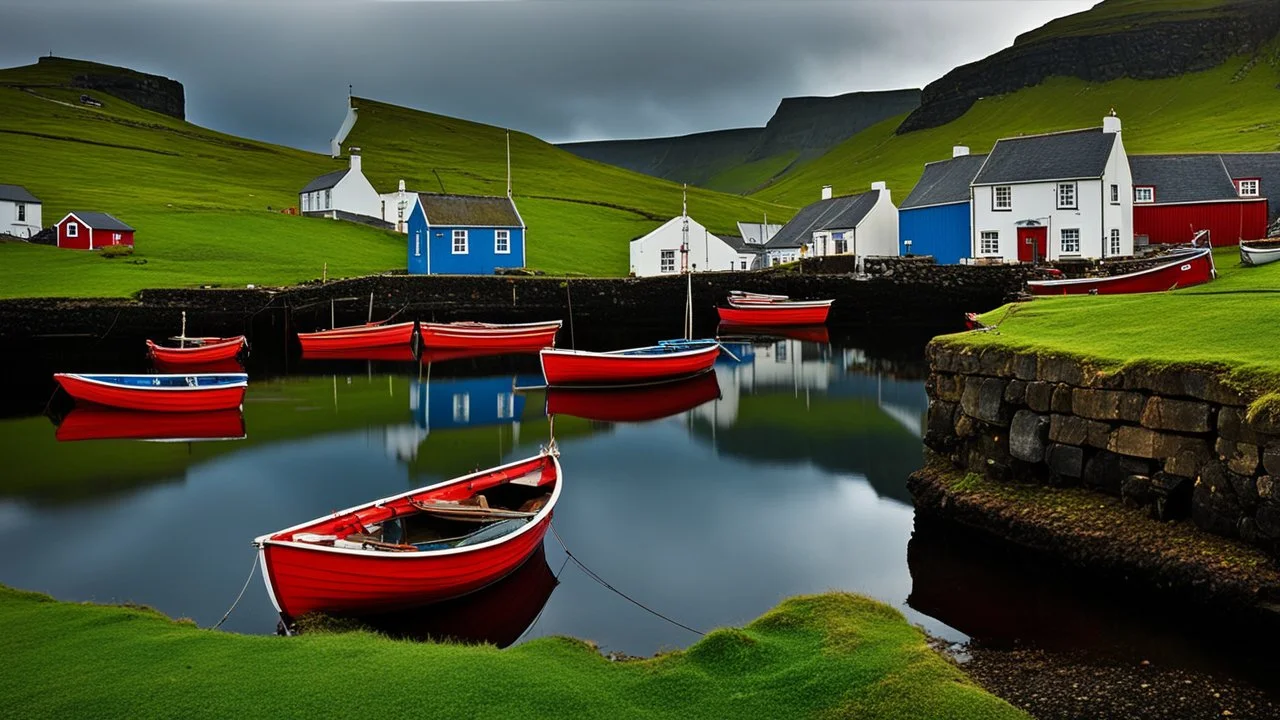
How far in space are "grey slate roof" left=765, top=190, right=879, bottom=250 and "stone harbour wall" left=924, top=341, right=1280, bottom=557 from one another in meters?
57.9

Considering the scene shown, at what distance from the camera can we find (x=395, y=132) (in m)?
160

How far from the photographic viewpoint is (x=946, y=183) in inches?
2709

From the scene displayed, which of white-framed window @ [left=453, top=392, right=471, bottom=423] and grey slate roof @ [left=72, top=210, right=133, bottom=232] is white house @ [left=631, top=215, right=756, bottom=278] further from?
white-framed window @ [left=453, top=392, right=471, bottom=423]

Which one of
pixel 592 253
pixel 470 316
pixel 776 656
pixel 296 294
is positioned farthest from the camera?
pixel 592 253

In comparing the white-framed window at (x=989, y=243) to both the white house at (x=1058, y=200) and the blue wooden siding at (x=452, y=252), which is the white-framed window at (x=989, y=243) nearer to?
the white house at (x=1058, y=200)

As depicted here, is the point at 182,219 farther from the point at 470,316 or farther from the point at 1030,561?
the point at 1030,561

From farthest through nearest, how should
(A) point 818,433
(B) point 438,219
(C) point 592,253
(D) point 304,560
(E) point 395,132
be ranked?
1. (E) point 395,132
2. (C) point 592,253
3. (B) point 438,219
4. (A) point 818,433
5. (D) point 304,560

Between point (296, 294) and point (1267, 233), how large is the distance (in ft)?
190

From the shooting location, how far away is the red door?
60719 mm

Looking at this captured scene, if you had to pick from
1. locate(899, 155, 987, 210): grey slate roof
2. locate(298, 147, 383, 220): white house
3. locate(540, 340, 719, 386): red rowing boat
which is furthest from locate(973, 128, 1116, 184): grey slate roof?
locate(298, 147, 383, 220): white house

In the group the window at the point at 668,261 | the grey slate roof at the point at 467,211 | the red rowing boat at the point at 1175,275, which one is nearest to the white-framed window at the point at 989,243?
the red rowing boat at the point at 1175,275

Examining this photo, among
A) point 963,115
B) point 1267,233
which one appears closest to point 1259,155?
point 1267,233

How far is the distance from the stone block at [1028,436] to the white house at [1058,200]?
47695mm

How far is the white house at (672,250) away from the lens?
257ft
